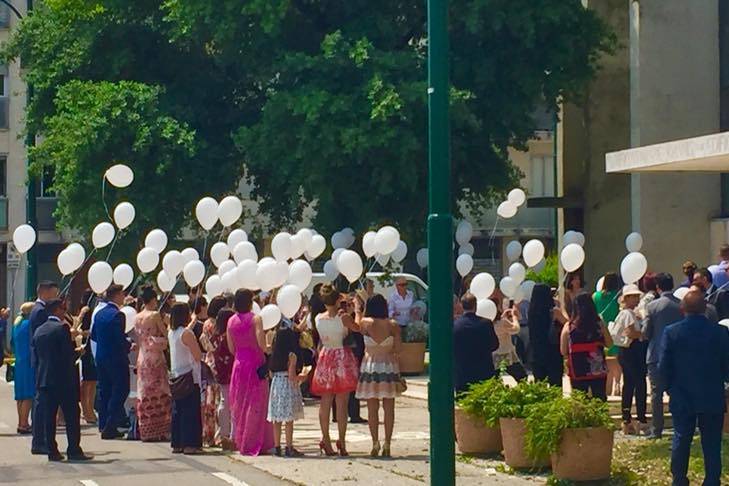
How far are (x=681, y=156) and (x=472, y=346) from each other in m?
3.31

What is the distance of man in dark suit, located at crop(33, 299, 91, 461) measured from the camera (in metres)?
15.6

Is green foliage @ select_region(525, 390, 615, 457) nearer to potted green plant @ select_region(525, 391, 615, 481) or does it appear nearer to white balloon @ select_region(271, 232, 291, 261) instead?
potted green plant @ select_region(525, 391, 615, 481)

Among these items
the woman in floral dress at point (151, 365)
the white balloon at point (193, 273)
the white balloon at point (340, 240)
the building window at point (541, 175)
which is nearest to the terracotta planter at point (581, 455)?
the woman in floral dress at point (151, 365)

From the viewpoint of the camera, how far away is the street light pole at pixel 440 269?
36.8 feet

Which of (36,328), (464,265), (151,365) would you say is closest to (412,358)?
(464,265)

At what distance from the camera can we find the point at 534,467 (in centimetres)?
1382

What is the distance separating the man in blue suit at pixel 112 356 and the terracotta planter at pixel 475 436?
192 inches

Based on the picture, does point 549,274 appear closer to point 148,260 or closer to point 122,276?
point 122,276

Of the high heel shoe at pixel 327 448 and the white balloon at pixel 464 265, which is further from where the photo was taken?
the white balloon at pixel 464 265

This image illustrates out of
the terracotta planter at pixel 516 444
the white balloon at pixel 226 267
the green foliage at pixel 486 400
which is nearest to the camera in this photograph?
the terracotta planter at pixel 516 444

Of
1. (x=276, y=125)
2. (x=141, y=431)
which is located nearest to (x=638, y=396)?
(x=141, y=431)

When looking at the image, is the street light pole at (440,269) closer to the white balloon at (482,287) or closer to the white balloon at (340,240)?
the white balloon at (482,287)

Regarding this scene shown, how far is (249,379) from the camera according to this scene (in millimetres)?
16031

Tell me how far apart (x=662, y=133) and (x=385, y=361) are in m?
14.9
